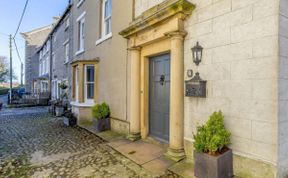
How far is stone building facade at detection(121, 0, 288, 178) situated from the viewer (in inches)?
110

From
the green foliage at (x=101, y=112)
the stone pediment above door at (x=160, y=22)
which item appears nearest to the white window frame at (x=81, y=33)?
the green foliage at (x=101, y=112)

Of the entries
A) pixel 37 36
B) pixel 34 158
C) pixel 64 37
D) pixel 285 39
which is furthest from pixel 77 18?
pixel 37 36

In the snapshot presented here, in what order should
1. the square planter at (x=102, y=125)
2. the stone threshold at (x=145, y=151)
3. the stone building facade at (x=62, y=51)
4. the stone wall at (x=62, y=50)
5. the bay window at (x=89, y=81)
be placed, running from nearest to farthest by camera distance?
the stone threshold at (x=145, y=151) < the square planter at (x=102, y=125) < the bay window at (x=89, y=81) < the stone wall at (x=62, y=50) < the stone building facade at (x=62, y=51)

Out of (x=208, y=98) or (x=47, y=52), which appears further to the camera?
(x=47, y=52)

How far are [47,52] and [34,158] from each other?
63.3 ft

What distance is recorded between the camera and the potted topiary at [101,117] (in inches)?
276

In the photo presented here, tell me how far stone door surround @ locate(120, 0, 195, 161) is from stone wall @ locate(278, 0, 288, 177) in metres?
1.65

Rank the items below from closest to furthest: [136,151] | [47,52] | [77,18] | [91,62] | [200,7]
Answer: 1. [200,7]
2. [136,151]
3. [91,62]
4. [77,18]
5. [47,52]

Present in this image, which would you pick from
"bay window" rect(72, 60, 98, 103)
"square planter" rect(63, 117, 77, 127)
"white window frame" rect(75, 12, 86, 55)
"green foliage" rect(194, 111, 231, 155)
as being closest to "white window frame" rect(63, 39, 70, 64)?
"white window frame" rect(75, 12, 86, 55)

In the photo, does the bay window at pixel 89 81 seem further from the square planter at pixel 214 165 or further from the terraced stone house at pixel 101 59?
the square planter at pixel 214 165

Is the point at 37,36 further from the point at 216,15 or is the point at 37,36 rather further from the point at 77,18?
the point at 216,15

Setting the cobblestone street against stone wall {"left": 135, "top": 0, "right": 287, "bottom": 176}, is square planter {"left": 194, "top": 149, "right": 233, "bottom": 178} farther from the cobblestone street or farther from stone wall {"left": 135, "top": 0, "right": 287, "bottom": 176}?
the cobblestone street

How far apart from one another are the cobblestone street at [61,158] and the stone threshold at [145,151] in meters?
0.13

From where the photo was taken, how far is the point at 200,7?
3822 mm
